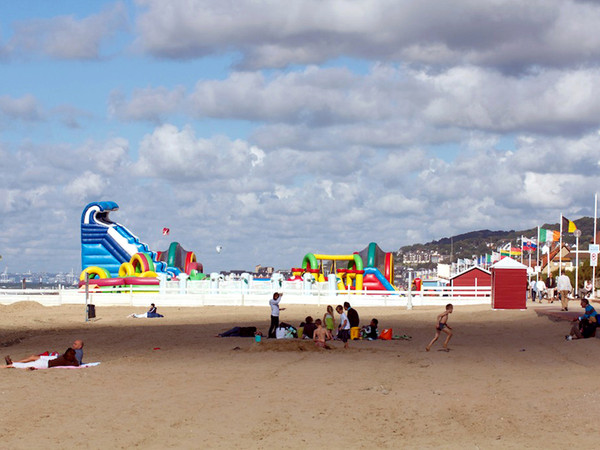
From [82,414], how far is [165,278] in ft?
107

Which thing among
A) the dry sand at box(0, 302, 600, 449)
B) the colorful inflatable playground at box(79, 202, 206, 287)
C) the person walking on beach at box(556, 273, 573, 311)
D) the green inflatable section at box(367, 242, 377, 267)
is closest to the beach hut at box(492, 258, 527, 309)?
the person walking on beach at box(556, 273, 573, 311)

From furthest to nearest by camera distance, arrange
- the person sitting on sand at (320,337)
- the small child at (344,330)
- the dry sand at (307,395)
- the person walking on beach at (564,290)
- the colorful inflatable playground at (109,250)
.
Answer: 1. the colorful inflatable playground at (109,250)
2. the person walking on beach at (564,290)
3. the small child at (344,330)
4. the person sitting on sand at (320,337)
5. the dry sand at (307,395)

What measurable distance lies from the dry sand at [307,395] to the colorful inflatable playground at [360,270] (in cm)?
2424

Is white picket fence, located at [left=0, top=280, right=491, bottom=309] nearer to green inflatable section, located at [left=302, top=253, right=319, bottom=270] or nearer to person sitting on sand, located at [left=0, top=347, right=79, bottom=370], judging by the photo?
green inflatable section, located at [left=302, top=253, right=319, bottom=270]

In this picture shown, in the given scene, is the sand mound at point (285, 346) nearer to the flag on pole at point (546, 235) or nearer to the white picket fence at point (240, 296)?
the white picket fence at point (240, 296)

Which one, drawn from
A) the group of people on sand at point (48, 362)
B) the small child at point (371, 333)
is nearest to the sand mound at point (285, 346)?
the small child at point (371, 333)

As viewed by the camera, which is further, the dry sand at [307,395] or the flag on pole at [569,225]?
the flag on pole at [569,225]

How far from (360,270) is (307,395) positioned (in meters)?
35.1

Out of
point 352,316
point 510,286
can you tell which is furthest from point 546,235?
point 352,316

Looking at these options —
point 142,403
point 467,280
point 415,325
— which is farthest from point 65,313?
point 467,280

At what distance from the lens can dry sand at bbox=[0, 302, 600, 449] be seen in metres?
11.1

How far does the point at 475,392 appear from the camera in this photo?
14.3 metres

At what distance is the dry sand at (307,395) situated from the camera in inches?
438

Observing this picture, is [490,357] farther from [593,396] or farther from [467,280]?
[467,280]
